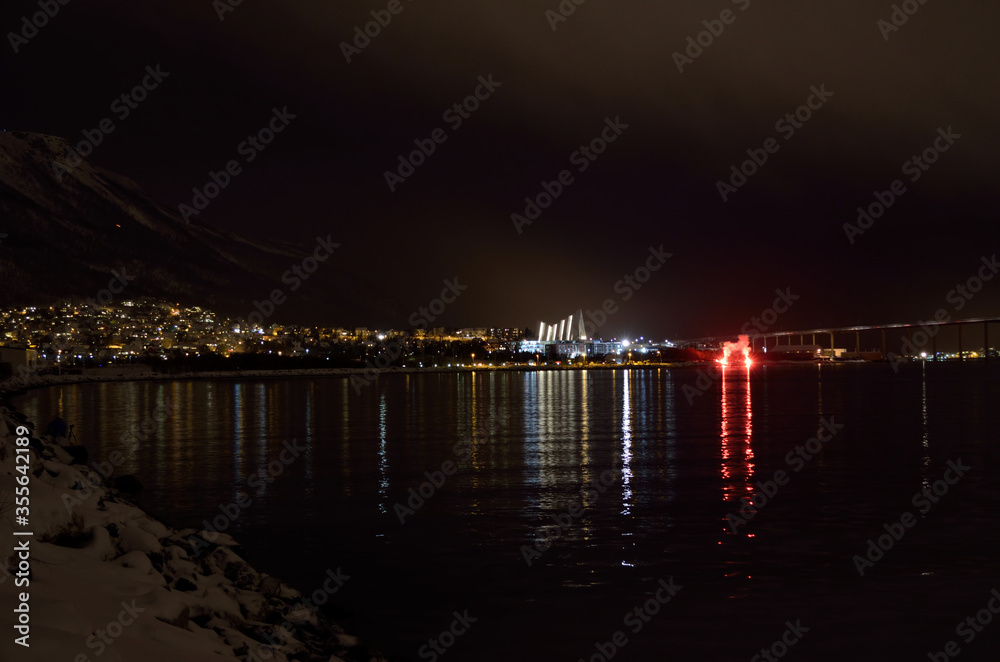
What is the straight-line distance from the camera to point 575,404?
4341cm

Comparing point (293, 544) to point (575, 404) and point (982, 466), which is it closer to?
point (982, 466)

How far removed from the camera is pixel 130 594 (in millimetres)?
6473

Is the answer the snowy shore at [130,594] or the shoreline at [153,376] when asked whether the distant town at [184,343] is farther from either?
the snowy shore at [130,594]

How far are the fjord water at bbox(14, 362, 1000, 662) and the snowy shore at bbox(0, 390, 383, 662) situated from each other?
0.80 meters

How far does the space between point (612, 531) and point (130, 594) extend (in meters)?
6.78

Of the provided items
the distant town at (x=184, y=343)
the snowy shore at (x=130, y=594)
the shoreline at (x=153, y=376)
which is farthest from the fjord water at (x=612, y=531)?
the distant town at (x=184, y=343)

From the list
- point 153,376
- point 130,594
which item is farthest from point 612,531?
point 153,376

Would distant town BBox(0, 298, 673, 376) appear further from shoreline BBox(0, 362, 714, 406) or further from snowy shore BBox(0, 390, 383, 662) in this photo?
snowy shore BBox(0, 390, 383, 662)

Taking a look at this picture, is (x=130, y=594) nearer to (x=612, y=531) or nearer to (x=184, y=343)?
(x=612, y=531)

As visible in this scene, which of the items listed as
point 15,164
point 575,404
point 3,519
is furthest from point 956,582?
point 15,164

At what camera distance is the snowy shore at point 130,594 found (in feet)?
17.2

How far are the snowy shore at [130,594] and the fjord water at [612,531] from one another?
80 cm

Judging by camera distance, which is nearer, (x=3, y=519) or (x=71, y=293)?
(x=3, y=519)

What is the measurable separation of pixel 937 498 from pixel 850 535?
359cm
